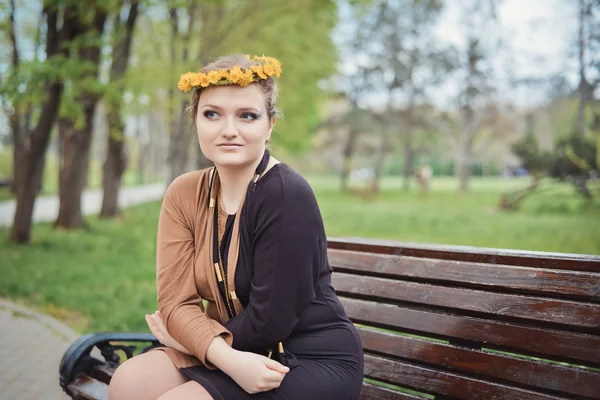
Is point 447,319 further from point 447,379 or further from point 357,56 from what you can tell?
point 357,56

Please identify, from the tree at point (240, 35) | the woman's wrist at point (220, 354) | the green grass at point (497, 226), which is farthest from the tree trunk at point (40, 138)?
the woman's wrist at point (220, 354)

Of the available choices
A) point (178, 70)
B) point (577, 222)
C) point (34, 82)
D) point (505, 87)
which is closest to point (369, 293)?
point (34, 82)

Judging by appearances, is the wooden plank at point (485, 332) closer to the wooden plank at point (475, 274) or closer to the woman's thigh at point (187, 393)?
the wooden plank at point (475, 274)

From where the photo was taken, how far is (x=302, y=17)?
13516 millimetres

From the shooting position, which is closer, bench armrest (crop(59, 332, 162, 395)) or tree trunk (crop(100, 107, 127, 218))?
bench armrest (crop(59, 332, 162, 395))

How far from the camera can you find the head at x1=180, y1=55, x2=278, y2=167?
205 cm

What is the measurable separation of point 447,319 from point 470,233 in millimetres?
12828

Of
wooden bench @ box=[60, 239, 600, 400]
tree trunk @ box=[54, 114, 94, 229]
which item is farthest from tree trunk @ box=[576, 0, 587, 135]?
wooden bench @ box=[60, 239, 600, 400]

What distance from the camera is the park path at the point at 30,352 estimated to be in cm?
412

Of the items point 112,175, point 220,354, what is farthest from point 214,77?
point 112,175

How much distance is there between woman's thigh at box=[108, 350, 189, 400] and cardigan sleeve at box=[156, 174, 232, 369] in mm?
129

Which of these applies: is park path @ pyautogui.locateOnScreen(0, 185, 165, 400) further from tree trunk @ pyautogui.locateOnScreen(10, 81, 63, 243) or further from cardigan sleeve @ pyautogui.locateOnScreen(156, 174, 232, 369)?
tree trunk @ pyautogui.locateOnScreen(10, 81, 63, 243)

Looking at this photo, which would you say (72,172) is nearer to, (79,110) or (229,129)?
(79,110)

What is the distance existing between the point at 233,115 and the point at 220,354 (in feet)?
2.62
